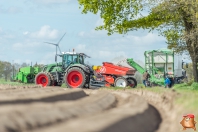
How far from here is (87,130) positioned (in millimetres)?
7211

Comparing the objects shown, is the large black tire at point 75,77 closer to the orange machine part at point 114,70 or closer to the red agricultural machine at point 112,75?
the red agricultural machine at point 112,75

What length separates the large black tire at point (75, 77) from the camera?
29481mm

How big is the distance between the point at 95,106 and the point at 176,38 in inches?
868

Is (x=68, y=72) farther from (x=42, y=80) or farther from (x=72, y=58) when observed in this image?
(x=42, y=80)

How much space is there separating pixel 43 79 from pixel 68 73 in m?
3.69

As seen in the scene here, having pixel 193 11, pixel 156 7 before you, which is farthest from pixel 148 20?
pixel 193 11

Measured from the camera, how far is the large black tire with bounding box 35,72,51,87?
31586mm

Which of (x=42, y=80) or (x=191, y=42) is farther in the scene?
(x=42, y=80)

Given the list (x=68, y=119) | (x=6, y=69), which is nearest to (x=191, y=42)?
(x=68, y=119)

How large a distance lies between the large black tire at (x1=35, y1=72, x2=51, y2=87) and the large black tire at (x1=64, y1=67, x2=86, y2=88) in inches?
86.3

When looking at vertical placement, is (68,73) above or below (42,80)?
above

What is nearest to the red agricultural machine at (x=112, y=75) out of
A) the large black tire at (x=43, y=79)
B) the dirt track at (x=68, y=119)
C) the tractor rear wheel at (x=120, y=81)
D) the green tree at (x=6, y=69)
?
the tractor rear wheel at (x=120, y=81)

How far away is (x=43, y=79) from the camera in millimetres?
32625

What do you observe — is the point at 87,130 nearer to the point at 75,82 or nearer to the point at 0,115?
the point at 0,115
